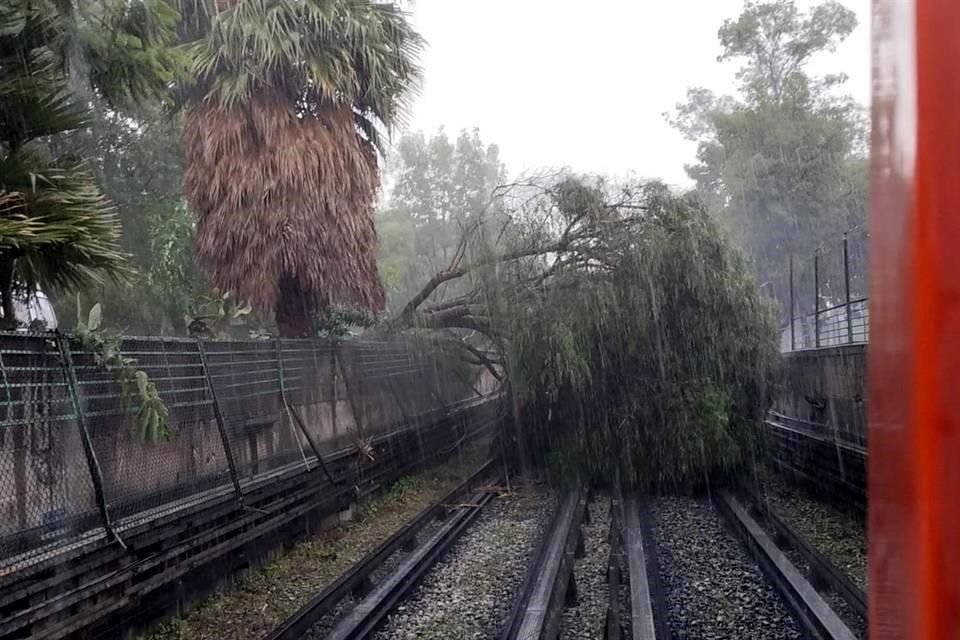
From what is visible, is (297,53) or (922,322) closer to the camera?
(922,322)

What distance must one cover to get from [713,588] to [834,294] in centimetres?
1293

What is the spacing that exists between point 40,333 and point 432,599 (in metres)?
4.10

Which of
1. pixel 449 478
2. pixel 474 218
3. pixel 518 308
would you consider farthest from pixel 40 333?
pixel 449 478

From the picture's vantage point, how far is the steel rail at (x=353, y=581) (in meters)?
6.74

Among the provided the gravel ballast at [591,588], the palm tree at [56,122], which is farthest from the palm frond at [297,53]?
the gravel ballast at [591,588]

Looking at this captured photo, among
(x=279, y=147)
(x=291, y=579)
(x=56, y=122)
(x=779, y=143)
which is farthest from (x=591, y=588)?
(x=779, y=143)

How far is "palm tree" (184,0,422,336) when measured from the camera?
12.1 metres

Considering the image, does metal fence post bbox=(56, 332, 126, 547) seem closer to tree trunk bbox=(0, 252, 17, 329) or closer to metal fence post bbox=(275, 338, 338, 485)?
tree trunk bbox=(0, 252, 17, 329)

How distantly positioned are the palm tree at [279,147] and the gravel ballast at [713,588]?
5882 mm

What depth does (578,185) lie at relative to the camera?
13.7 meters

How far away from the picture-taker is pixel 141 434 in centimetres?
740

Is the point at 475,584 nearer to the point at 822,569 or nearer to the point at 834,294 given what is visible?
the point at 822,569

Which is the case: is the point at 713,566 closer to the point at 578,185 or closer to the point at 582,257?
the point at 582,257

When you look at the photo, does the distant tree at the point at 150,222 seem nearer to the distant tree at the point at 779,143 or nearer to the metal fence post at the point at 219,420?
the metal fence post at the point at 219,420
